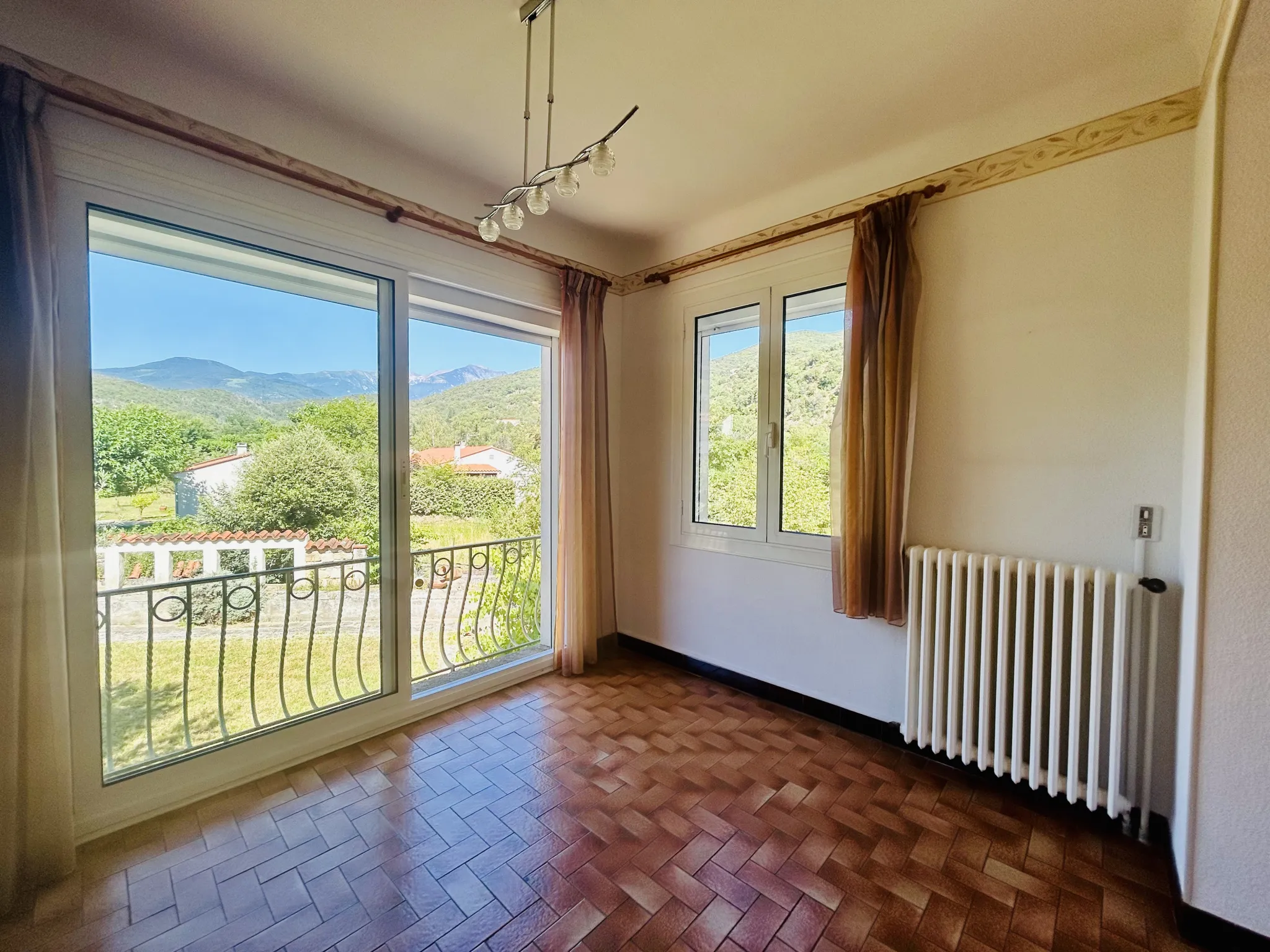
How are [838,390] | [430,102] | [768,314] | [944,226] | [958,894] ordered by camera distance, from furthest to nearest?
[768,314]
[838,390]
[944,226]
[430,102]
[958,894]

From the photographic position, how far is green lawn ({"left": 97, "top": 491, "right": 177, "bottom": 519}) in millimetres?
1739

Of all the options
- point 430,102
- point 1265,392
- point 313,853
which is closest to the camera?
point 1265,392

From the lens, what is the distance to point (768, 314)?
8.92 ft

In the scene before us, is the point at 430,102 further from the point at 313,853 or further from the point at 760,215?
the point at 313,853

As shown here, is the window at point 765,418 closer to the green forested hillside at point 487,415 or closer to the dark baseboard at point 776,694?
the dark baseboard at point 776,694

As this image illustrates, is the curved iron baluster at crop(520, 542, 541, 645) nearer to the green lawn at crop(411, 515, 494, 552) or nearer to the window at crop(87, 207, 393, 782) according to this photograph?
the green lawn at crop(411, 515, 494, 552)

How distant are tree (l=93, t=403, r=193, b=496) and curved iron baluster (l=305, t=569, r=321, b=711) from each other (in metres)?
0.71

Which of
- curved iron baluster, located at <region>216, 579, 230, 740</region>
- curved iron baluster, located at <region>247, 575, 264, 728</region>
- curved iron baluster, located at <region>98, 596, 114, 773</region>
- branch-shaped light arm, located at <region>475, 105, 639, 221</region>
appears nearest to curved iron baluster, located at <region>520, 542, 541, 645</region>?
curved iron baluster, located at <region>247, 575, 264, 728</region>

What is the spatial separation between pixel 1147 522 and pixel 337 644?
338 centimetres

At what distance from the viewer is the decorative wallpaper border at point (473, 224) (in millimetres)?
1646

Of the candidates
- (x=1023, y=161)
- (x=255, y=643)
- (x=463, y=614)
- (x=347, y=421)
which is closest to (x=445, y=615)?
(x=463, y=614)

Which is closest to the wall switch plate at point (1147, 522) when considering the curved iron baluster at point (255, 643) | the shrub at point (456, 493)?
the shrub at point (456, 493)

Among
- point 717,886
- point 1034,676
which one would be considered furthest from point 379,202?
point 1034,676

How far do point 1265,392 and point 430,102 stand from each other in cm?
285
